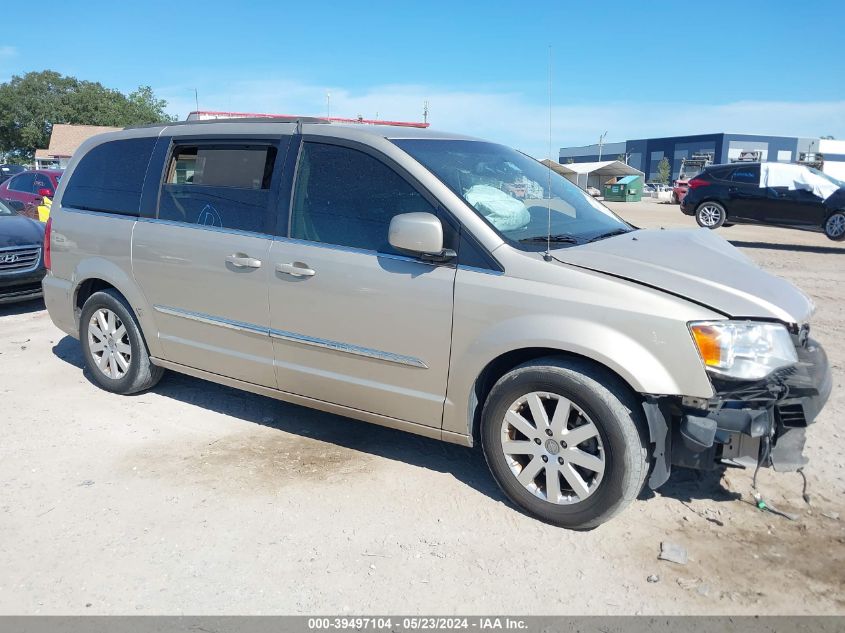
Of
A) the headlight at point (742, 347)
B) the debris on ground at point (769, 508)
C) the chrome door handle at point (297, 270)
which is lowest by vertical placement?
the debris on ground at point (769, 508)

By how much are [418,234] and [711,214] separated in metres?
14.6

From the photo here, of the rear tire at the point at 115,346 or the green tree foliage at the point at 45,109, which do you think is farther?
the green tree foliage at the point at 45,109

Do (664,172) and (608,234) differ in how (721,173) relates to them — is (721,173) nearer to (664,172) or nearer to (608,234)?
(608,234)

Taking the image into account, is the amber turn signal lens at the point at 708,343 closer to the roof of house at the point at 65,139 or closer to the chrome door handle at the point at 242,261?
the chrome door handle at the point at 242,261

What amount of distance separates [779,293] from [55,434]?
4392mm

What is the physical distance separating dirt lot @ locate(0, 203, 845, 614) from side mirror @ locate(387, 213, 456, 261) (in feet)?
4.38

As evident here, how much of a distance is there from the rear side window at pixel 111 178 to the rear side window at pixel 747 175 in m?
14.1

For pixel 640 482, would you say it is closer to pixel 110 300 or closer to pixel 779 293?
pixel 779 293

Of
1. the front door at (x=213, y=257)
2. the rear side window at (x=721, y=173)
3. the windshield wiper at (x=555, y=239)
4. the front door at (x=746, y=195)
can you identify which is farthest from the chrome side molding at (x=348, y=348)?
the rear side window at (x=721, y=173)

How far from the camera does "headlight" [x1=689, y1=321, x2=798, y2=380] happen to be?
117 inches

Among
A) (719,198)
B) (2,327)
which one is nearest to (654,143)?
(719,198)

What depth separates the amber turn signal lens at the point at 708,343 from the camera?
2.96 metres

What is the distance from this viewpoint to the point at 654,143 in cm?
10612

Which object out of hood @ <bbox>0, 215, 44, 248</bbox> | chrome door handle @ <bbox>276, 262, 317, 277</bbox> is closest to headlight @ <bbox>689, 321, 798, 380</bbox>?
chrome door handle @ <bbox>276, 262, 317, 277</bbox>
